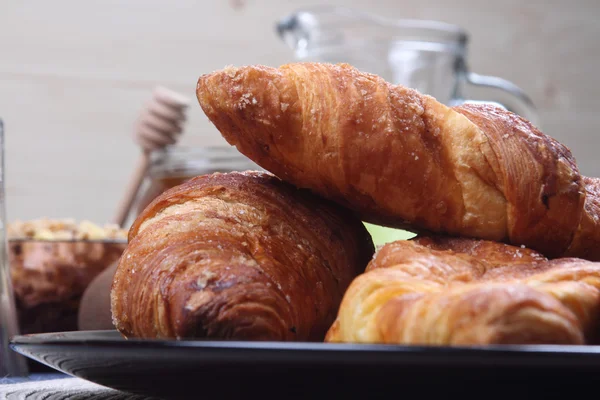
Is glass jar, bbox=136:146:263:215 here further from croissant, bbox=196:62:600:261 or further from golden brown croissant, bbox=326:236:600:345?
golden brown croissant, bbox=326:236:600:345

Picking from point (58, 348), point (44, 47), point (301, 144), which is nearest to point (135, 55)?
point (44, 47)

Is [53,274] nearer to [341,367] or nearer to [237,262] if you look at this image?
[237,262]

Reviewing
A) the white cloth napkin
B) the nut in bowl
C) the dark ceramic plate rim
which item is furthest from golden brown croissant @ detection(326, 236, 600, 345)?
the nut in bowl

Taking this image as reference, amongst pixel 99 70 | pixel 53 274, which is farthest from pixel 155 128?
pixel 99 70

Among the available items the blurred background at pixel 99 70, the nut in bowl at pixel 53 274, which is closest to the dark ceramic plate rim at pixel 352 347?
the nut in bowl at pixel 53 274

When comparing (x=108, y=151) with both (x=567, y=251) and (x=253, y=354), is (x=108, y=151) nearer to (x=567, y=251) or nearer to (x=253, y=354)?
(x=567, y=251)
